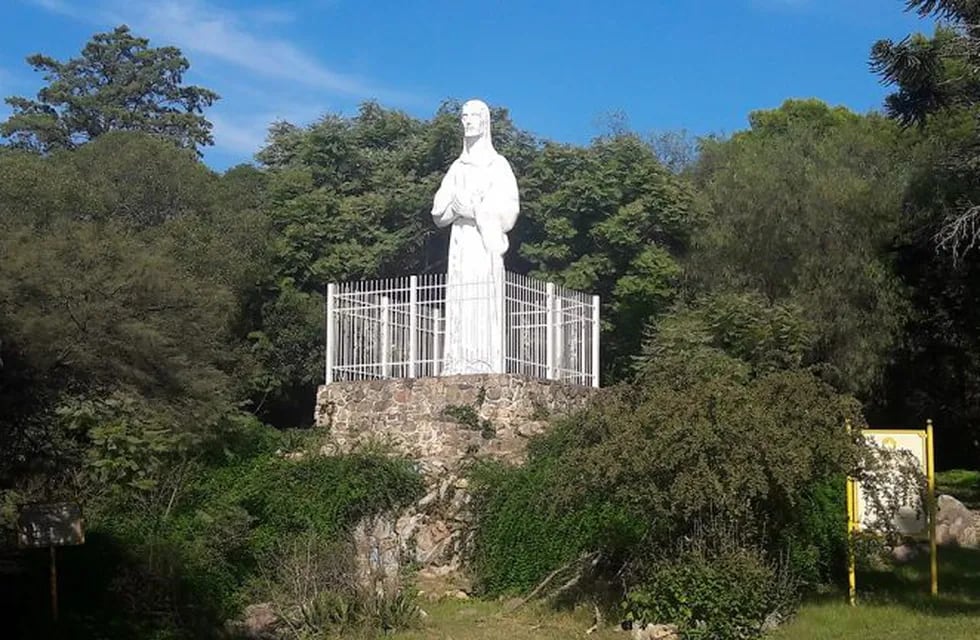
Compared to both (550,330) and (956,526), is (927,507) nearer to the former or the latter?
(956,526)

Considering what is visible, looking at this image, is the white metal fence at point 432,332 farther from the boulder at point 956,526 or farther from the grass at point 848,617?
the boulder at point 956,526

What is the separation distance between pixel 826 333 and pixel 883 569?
7.57 m

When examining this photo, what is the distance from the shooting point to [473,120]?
2134cm

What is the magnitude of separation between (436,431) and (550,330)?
97.6 inches

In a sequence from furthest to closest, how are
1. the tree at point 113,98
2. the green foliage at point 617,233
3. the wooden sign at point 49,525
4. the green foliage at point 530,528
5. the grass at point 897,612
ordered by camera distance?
the tree at point 113,98, the green foliage at point 617,233, the green foliage at point 530,528, the wooden sign at point 49,525, the grass at point 897,612

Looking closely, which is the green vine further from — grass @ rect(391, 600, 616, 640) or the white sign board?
the white sign board

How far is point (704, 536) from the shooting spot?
14227 millimetres

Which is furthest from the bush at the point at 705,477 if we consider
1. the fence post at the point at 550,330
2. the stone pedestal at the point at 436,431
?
the fence post at the point at 550,330

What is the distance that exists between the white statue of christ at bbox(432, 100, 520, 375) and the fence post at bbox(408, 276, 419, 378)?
506 millimetres

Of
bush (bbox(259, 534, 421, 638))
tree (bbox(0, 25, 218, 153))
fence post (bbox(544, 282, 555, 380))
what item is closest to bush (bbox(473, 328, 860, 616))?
bush (bbox(259, 534, 421, 638))

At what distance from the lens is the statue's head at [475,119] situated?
70.0 feet

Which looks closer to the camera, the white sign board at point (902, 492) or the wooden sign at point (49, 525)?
the wooden sign at point (49, 525)

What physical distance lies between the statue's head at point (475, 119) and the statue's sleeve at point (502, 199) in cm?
62

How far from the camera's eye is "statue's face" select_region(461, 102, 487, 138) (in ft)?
70.0
